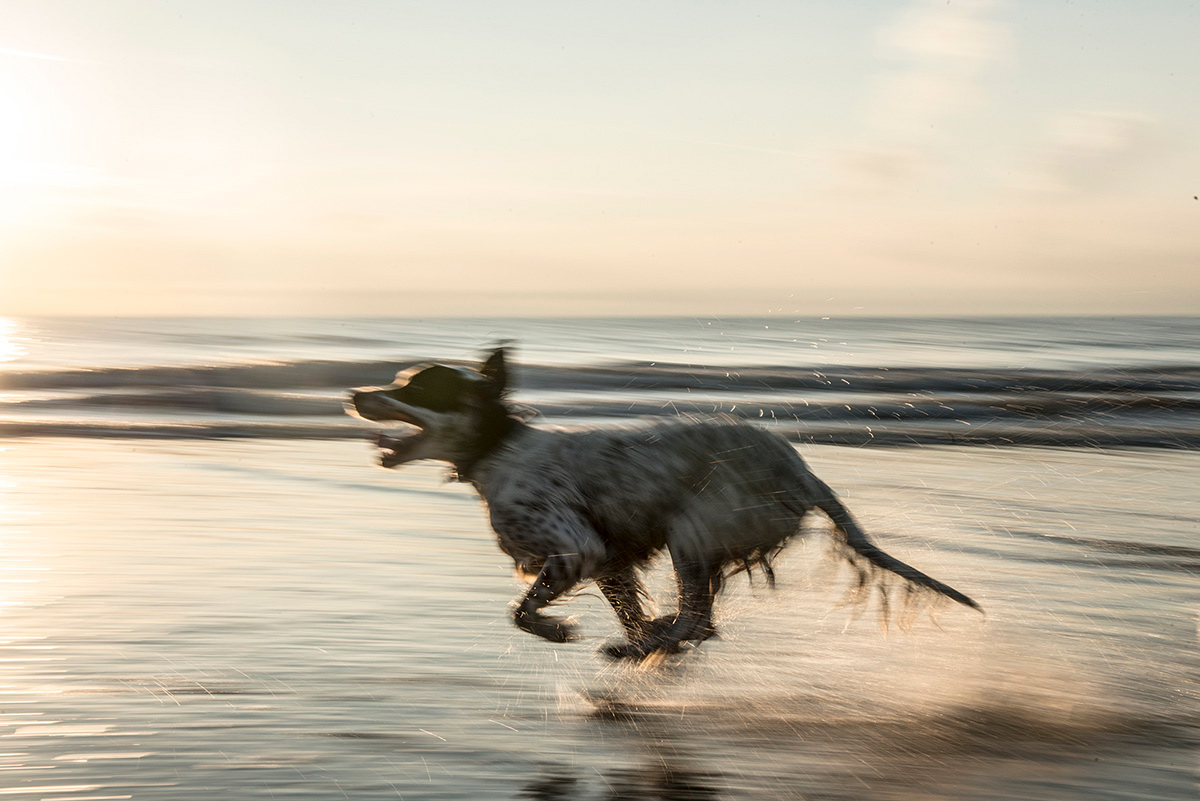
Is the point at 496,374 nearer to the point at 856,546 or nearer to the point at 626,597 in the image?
the point at 626,597

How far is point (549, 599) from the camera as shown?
4.39m

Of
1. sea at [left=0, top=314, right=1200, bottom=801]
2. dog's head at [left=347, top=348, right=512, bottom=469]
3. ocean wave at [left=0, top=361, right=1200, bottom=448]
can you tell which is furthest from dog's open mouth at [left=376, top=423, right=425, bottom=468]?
ocean wave at [left=0, top=361, right=1200, bottom=448]

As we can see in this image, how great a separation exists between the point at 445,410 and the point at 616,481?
759 mm

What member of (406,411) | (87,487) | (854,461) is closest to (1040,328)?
(854,461)

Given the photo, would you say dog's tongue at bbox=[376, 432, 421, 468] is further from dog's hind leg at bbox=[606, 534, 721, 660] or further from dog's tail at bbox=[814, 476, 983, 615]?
dog's tail at bbox=[814, 476, 983, 615]

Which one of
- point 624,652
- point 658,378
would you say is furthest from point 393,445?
point 658,378

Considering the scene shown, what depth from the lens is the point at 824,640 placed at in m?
5.39

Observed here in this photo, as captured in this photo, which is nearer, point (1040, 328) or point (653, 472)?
point (653, 472)

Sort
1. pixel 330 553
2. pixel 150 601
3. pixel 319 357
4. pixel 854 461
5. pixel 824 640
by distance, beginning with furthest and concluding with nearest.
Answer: pixel 319 357
pixel 854 461
pixel 330 553
pixel 150 601
pixel 824 640

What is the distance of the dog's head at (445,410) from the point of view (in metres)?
4.63

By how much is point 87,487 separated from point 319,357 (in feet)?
52.9

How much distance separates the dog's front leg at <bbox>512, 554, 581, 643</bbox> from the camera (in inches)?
170

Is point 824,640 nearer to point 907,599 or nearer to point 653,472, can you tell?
point 907,599

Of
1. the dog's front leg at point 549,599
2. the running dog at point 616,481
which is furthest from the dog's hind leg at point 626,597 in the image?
the dog's front leg at point 549,599
